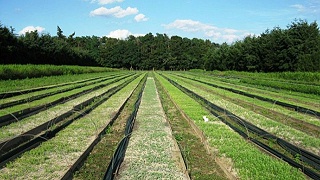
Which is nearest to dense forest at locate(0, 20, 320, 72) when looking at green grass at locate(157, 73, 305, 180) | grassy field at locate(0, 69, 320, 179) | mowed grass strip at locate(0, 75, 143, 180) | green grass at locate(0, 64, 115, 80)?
green grass at locate(0, 64, 115, 80)

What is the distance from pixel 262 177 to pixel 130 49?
93357 mm

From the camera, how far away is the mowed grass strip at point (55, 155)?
201 inches

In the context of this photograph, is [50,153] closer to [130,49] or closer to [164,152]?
[164,152]

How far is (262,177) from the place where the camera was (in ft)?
16.2

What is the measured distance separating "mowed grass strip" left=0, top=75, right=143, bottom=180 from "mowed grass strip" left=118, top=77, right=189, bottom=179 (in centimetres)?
109

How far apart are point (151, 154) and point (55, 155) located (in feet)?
6.74

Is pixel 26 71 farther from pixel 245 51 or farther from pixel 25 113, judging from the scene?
Result: pixel 245 51

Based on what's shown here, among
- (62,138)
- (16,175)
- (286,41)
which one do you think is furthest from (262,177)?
(286,41)

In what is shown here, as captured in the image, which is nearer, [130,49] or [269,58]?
[269,58]

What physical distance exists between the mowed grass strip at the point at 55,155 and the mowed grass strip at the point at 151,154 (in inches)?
42.8

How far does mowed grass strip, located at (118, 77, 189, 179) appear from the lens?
5211 millimetres

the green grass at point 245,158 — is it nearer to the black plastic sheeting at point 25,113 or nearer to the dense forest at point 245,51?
the black plastic sheeting at point 25,113

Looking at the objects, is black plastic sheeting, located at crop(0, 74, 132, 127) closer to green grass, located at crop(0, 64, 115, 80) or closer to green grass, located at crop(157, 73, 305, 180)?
green grass, located at crop(157, 73, 305, 180)

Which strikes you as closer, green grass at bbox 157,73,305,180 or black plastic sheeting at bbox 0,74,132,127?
green grass at bbox 157,73,305,180
